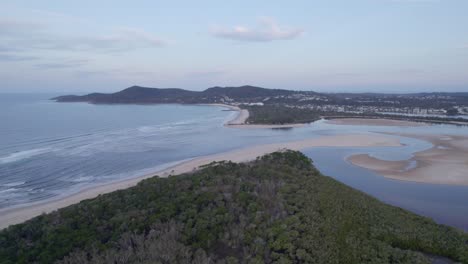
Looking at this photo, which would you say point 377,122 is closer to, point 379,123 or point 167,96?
point 379,123

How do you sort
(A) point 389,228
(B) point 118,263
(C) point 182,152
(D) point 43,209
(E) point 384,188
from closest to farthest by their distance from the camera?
1. (B) point 118,263
2. (A) point 389,228
3. (D) point 43,209
4. (E) point 384,188
5. (C) point 182,152

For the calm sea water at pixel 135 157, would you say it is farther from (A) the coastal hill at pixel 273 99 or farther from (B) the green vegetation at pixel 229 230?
(A) the coastal hill at pixel 273 99

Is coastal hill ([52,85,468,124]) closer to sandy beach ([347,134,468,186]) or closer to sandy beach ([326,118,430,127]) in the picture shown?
sandy beach ([326,118,430,127])

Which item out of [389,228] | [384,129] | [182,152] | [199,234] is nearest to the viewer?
[199,234]

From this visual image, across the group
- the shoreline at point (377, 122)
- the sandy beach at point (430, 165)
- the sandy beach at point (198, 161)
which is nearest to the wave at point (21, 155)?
the sandy beach at point (198, 161)

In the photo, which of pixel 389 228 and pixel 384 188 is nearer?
pixel 389 228

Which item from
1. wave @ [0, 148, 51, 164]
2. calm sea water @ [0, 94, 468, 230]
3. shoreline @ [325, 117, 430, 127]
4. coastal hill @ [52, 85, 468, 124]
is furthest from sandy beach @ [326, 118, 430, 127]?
wave @ [0, 148, 51, 164]

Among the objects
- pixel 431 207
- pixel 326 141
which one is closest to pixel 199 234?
pixel 431 207

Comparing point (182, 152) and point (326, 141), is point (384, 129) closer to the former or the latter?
point (326, 141)
